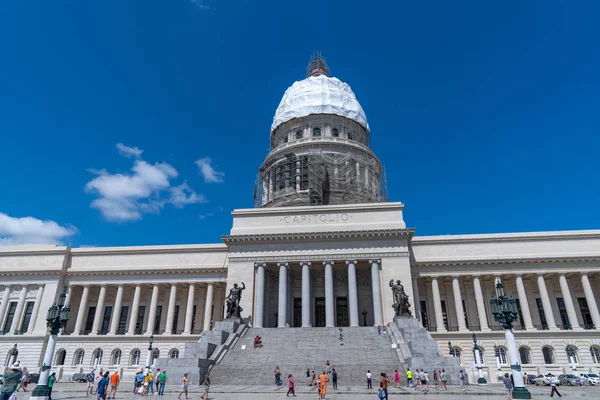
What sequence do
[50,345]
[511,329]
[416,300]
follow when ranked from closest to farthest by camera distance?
[511,329] < [50,345] < [416,300]

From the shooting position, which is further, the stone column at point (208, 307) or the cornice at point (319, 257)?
the stone column at point (208, 307)

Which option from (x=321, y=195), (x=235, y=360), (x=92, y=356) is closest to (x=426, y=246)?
(x=321, y=195)

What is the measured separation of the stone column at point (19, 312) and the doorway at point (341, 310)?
37030 millimetres

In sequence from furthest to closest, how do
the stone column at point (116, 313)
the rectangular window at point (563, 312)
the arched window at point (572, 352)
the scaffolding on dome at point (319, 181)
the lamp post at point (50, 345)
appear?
the scaffolding on dome at point (319, 181) < the stone column at point (116, 313) < the rectangular window at point (563, 312) < the arched window at point (572, 352) < the lamp post at point (50, 345)

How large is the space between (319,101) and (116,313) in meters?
42.3

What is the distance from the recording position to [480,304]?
42.8m

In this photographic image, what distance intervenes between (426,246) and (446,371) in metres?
23.4

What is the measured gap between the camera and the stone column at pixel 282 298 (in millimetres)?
40562

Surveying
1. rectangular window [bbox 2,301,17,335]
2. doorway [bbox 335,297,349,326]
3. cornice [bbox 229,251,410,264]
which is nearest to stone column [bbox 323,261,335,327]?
cornice [bbox 229,251,410,264]

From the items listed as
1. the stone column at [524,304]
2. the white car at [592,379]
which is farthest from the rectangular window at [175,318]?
the white car at [592,379]

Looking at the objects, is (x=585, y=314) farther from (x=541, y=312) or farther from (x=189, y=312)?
(x=189, y=312)

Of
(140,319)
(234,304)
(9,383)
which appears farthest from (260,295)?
(9,383)

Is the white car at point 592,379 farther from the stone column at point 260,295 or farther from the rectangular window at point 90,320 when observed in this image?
the rectangular window at point 90,320

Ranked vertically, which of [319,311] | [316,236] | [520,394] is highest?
[316,236]
